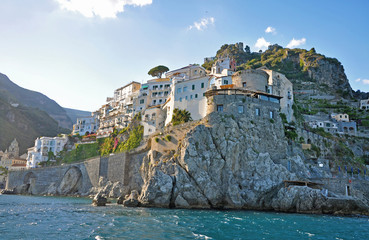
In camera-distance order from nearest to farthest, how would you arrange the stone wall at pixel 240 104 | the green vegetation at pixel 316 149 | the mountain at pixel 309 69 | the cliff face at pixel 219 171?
the cliff face at pixel 219 171 < the stone wall at pixel 240 104 < the green vegetation at pixel 316 149 < the mountain at pixel 309 69

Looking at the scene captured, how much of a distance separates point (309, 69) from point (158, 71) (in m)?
47.4

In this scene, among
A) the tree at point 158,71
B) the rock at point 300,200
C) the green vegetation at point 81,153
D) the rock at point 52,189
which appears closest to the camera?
the rock at point 300,200

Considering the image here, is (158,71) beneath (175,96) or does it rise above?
above

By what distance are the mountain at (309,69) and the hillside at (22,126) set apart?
242 ft

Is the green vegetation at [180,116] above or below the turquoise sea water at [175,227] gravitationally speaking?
above

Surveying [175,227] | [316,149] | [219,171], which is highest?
[316,149]

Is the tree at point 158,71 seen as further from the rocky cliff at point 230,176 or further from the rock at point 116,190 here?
the rocky cliff at point 230,176

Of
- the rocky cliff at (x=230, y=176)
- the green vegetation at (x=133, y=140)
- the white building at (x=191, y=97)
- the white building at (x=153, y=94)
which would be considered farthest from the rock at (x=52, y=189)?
the rocky cliff at (x=230, y=176)

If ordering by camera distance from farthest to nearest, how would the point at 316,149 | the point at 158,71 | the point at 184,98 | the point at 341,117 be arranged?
the point at 158,71 < the point at 341,117 < the point at 184,98 < the point at 316,149

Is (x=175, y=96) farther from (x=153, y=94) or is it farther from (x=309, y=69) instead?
(x=309, y=69)

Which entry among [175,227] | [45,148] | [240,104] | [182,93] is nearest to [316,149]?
[240,104]

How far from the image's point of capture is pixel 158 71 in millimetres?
84812

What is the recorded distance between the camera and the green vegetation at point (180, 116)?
49.8 metres

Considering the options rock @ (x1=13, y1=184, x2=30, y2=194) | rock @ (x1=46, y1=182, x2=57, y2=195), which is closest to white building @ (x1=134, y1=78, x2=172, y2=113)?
rock @ (x1=46, y1=182, x2=57, y2=195)
